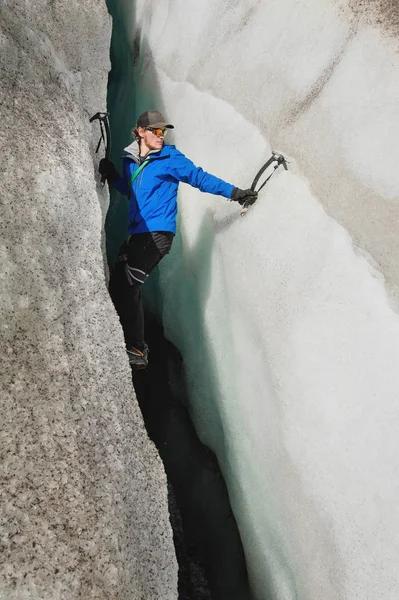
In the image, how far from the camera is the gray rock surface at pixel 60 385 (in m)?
1.73

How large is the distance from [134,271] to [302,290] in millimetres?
1032

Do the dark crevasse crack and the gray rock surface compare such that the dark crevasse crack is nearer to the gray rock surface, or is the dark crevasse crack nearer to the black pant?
the black pant

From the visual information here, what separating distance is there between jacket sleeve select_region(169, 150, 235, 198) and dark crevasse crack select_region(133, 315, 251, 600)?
149 cm

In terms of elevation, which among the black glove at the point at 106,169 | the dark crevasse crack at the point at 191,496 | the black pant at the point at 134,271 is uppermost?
the black glove at the point at 106,169

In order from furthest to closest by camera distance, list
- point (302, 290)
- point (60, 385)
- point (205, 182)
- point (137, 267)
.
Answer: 1. point (137, 267)
2. point (205, 182)
3. point (302, 290)
4. point (60, 385)

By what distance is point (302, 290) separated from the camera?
271 cm

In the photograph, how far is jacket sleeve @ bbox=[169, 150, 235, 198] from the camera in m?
2.85

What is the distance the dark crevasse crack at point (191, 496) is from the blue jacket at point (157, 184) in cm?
123

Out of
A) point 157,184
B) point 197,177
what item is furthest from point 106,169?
point 197,177

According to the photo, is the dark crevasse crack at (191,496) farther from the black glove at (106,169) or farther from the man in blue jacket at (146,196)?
the black glove at (106,169)

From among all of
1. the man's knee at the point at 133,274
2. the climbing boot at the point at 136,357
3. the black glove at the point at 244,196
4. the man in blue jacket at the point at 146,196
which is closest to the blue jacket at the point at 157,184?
the man in blue jacket at the point at 146,196

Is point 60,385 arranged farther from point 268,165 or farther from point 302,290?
point 268,165

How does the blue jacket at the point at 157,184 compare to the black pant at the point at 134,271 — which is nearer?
the blue jacket at the point at 157,184

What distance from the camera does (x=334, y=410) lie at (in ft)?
8.18
